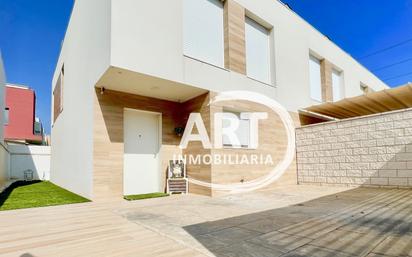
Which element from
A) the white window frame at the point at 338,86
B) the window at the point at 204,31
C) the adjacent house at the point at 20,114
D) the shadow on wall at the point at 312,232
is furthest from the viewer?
the adjacent house at the point at 20,114

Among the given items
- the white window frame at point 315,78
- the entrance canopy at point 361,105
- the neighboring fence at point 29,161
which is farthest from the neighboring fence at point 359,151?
the neighboring fence at point 29,161

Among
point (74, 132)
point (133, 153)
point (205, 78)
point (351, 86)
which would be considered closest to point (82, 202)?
point (133, 153)

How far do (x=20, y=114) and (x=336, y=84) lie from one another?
27.4 m

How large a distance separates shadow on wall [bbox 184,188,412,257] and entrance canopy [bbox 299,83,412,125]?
199 inches

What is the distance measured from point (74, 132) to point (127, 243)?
6.87m

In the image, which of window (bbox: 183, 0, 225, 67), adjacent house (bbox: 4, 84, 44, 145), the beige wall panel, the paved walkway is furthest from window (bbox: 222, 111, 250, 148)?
adjacent house (bbox: 4, 84, 44, 145)

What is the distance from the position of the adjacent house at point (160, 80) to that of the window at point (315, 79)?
171cm

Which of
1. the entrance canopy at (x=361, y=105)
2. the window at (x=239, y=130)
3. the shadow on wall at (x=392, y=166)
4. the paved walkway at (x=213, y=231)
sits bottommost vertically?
the paved walkway at (x=213, y=231)

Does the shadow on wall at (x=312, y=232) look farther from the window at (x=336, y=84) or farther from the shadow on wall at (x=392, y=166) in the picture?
the window at (x=336, y=84)

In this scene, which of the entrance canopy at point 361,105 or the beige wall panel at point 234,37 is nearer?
the beige wall panel at point 234,37

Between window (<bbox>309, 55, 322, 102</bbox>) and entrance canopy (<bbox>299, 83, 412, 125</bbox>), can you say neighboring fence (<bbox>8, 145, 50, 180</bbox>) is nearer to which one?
entrance canopy (<bbox>299, 83, 412, 125</bbox>)

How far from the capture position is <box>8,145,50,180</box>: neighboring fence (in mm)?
16203

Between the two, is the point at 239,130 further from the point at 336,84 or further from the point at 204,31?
the point at 336,84

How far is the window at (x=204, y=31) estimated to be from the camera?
7.16 meters
